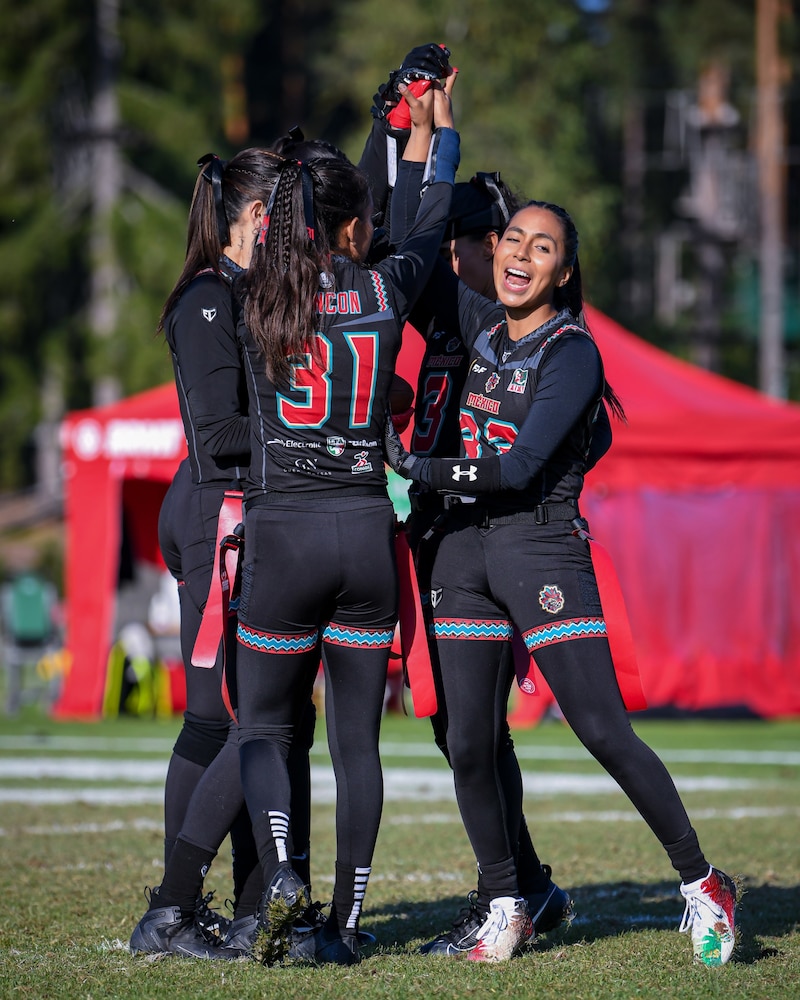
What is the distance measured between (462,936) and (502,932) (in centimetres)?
15

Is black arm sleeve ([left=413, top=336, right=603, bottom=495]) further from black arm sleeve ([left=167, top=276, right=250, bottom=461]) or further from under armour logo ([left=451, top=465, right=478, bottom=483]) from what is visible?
black arm sleeve ([left=167, top=276, right=250, bottom=461])

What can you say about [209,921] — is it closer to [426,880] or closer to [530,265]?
[426,880]

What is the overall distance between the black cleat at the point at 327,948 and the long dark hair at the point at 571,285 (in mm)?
1655

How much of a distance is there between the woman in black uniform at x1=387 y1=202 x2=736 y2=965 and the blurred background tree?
22.7 m

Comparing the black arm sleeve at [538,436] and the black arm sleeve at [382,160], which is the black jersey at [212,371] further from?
the black arm sleeve at [382,160]

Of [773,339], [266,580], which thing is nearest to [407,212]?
[266,580]

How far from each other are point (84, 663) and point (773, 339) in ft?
45.6

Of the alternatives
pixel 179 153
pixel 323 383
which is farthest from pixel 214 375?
pixel 179 153

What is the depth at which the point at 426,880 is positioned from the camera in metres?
5.49

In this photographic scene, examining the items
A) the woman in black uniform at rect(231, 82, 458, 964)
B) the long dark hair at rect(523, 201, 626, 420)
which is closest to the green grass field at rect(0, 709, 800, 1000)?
the woman in black uniform at rect(231, 82, 458, 964)

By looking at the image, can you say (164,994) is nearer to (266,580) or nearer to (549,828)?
(266,580)

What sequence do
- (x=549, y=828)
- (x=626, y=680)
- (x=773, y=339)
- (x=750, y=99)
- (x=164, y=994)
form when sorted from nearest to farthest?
1. (x=164, y=994)
2. (x=626, y=680)
3. (x=549, y=828)
4. (x=773, y=339)
5. (x=750, y=99)

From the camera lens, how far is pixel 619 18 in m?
37.6

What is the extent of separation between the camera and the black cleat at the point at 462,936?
162 inches
